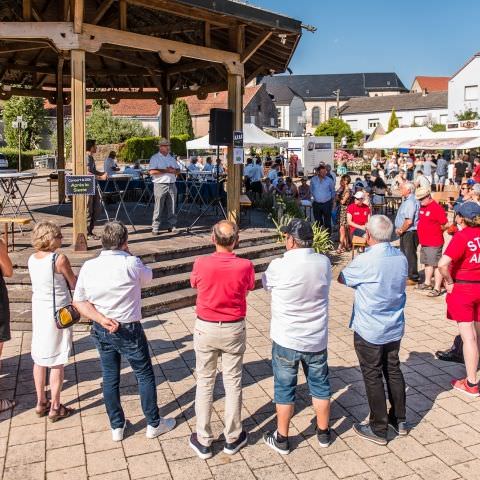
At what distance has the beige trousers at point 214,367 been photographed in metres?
3.85

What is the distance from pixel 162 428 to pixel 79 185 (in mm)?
4226

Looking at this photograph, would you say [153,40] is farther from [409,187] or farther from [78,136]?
[409,187]

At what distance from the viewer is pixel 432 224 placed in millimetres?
8180

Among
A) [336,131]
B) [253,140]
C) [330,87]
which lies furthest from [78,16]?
[330,87]

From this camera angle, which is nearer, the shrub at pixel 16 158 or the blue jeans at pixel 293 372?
the blue jeans at pixel 293 372

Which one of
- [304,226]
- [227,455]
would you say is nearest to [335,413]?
[227,455]

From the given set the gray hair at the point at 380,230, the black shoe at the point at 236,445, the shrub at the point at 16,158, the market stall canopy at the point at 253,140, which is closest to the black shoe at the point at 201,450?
the black shoe at the point at 236,445

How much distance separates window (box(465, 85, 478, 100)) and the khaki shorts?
48418mm

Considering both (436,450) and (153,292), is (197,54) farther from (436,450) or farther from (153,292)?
(436,450)

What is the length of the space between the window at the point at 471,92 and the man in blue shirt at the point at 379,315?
52.9m

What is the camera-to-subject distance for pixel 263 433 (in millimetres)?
4266

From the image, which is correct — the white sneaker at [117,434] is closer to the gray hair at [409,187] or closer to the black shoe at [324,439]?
the black shoe at [324,439]

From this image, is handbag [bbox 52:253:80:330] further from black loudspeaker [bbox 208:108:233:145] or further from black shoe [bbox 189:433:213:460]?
black loudspeaker [bbox 208:108:233:145]

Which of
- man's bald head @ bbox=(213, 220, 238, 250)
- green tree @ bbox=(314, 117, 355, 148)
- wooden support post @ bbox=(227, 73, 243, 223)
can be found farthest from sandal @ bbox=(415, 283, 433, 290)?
green tree @ bbox=(314, 117, 355, 148)
